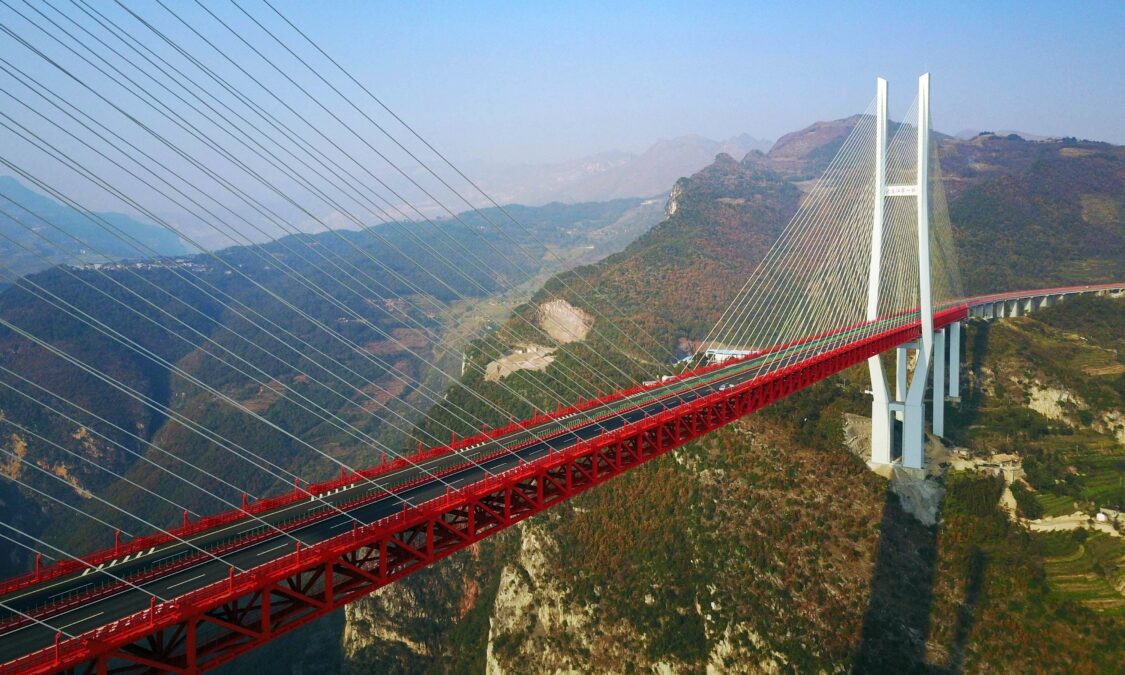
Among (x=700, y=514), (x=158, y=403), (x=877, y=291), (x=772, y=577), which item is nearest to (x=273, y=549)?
→ (x=772, y=577)

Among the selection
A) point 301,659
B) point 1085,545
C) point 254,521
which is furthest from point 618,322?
point 254,521

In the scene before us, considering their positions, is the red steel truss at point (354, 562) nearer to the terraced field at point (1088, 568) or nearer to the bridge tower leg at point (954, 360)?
the terraced field at point (1088, 568)

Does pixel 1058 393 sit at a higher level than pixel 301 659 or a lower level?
higher

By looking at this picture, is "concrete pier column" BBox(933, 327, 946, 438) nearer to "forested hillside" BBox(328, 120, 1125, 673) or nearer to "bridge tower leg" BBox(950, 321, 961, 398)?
"forested hillside" BBox(328, 120, 1125, 673)

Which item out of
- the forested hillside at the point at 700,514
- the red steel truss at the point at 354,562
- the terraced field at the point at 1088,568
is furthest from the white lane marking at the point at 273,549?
the terraced field at the point at 1088,568

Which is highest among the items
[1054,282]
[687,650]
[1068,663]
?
[1054,282]

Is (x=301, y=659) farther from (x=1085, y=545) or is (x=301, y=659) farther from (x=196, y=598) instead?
(x=1085, y=545)
